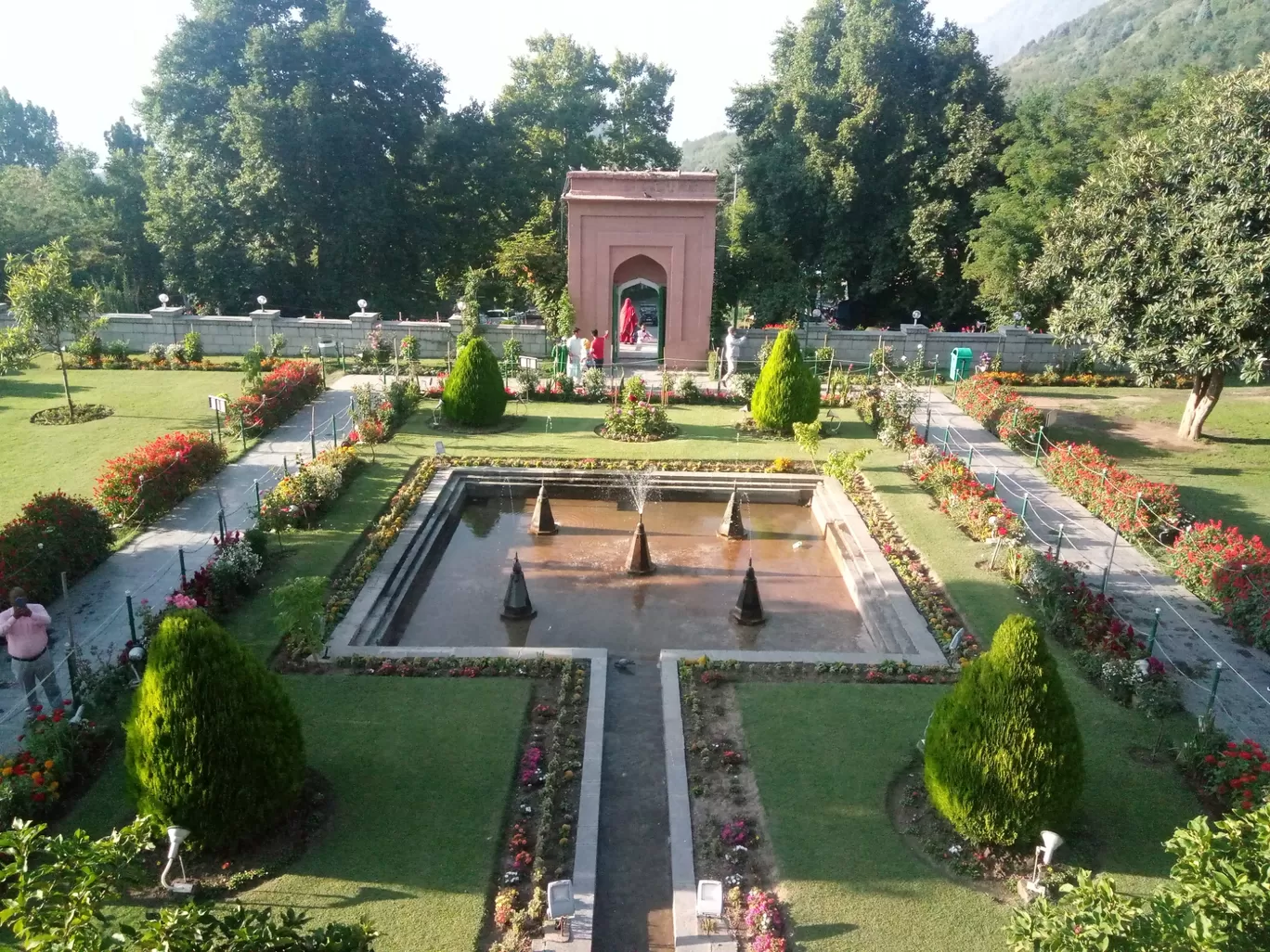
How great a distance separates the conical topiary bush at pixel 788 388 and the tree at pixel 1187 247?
5228 mm

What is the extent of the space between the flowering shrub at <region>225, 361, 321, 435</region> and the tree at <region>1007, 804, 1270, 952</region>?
1606 centimetres

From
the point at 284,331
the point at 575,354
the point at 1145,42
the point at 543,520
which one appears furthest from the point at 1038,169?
the point at 1145,42

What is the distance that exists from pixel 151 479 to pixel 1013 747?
11.6 meters

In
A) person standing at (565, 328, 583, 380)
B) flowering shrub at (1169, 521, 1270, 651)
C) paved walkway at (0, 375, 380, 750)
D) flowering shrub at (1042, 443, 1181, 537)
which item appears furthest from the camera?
person standing at (565, 328, 583, 380)

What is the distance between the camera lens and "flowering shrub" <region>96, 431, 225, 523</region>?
12.5 m

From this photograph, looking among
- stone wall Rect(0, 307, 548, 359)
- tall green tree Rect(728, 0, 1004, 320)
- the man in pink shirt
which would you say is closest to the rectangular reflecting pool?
the man in pink shirt

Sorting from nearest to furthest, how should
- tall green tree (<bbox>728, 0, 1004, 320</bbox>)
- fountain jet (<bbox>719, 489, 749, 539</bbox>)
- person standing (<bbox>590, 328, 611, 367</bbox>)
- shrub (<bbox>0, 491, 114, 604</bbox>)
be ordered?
shrub (<bbox>0, 491, 114, 604</bbox>) → fountain jet (<bbox>719, 489, 749, 539</bbox>) → person standing (<bbox>590, 328, 611, 367</bbox>) → tall green tree (<bbox>728, 0, 1004, 320</bbox>)

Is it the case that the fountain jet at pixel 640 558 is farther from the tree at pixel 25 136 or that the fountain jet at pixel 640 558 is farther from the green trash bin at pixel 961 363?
the tree at pixel 25 136

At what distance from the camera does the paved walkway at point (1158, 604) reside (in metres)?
9.12

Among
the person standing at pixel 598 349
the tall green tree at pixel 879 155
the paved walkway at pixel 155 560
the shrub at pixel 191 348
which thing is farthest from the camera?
the tall green tree at pixel 879 155

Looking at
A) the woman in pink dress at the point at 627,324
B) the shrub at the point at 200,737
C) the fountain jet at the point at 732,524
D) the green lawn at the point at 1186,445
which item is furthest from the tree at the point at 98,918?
the woman in pink dress at the point at 627,324

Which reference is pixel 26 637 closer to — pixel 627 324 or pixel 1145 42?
pixel 627 324

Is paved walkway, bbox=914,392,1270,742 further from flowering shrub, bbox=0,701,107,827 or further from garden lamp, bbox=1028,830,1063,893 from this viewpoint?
flowering shrub, bbox=0,701,107,827

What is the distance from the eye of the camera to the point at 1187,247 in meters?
15.7
